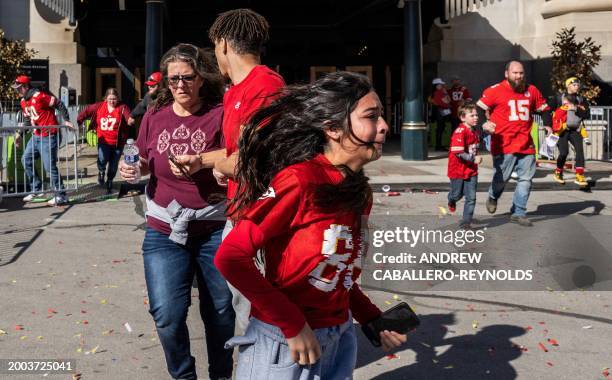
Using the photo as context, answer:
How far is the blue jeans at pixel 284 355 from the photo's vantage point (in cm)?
278

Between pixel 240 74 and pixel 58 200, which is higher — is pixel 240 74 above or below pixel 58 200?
above

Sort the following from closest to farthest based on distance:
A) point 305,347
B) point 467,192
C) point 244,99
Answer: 1. point 305,347
2. point 244,99
3. point 467,192

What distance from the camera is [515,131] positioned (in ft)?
34.4

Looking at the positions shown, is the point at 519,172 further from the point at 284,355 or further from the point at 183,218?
the point at 284,355

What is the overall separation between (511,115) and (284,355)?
8.40m

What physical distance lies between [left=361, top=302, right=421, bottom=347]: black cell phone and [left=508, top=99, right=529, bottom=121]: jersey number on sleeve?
787 centimetres

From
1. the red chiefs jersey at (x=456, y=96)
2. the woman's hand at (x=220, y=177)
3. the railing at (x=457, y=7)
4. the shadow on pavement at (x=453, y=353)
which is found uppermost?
the railing at (x=457, y=7)

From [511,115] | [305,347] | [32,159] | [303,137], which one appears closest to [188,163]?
[303,137]

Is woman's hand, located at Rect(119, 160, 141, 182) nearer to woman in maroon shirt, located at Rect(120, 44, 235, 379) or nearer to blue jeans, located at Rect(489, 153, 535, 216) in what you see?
woman in maroon shirt, located at Rect(120, 44, 235, 379)

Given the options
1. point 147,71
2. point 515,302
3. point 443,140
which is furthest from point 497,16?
point 515,302

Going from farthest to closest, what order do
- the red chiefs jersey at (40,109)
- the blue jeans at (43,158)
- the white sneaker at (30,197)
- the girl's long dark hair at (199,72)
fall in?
1. the red chiefs jersey at (40,109)
2. the white sneaker at (30,197)
3. the blue jeans at (43,158)
4. the girl's long dark hair at (199,72)

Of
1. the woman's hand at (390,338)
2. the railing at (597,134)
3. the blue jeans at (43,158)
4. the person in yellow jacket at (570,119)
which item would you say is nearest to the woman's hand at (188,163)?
the woman's hand at (390,338)

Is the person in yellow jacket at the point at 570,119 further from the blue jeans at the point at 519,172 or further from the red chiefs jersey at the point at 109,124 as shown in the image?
the red chiefs jersey at the point at 109,124

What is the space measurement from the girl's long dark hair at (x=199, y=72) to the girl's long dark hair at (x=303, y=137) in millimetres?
1673
